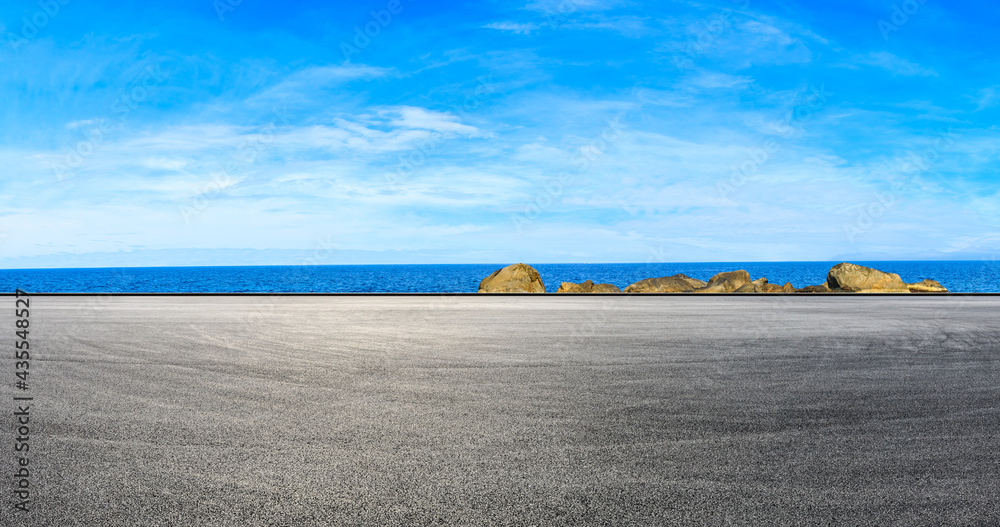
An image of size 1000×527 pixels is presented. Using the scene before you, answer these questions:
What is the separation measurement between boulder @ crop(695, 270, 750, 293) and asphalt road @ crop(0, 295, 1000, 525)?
21.6 m

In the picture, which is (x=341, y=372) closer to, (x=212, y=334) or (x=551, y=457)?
(x=551, y=457)

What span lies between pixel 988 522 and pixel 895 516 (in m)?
0.49

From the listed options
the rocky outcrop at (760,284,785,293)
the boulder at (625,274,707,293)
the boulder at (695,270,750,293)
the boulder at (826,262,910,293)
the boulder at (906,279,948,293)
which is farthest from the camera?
the boulder at (625,274,707,293)

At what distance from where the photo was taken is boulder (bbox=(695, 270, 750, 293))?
32.5 m

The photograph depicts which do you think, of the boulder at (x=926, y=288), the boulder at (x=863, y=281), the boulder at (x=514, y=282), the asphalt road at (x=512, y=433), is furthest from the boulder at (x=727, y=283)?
the asphalt road at (x=512, y=433)

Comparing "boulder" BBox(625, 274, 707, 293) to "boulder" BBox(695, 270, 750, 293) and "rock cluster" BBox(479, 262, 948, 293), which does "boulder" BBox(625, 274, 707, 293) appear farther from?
"boulder" BBox(695, 270, 750, 293)

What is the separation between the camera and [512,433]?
527cm

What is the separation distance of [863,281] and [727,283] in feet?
20.5

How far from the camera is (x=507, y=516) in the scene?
3.61m

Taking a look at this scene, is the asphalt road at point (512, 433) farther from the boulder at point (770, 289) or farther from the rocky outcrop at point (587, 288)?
the boulder at point (770, 289)

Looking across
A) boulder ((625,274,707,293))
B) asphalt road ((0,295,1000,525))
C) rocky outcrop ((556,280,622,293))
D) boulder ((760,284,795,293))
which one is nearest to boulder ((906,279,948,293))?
boulder ((760,284,795,293))

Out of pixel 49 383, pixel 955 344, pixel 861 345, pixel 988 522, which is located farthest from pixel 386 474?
pixel 955 344

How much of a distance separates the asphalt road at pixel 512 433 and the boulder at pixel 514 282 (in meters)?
20.7

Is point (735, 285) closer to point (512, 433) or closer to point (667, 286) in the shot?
point (667, 286)
